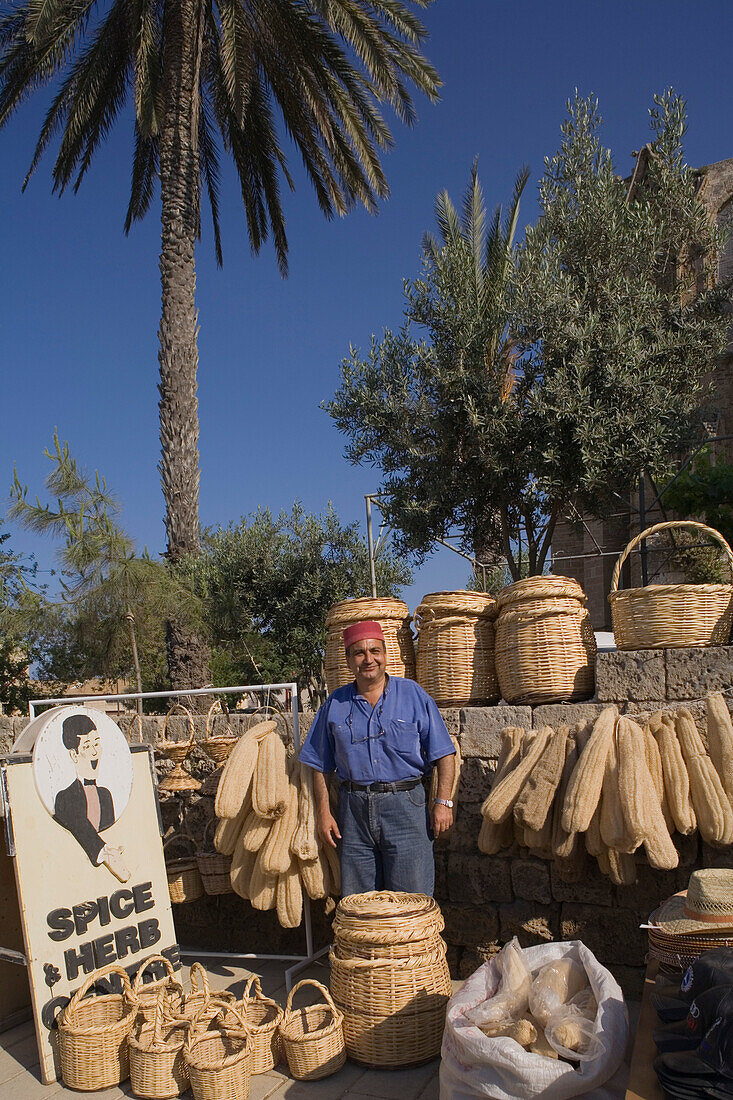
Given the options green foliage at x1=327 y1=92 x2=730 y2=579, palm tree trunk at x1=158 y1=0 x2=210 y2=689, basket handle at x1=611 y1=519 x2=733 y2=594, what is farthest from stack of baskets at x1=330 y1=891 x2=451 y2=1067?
palm tree trunk at x1=158 y1=0 x2=210 y2=689

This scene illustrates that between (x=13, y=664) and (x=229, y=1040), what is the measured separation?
10.5 m

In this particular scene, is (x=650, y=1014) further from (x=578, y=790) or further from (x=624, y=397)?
(x=624, y=397)

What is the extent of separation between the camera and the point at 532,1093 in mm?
2469

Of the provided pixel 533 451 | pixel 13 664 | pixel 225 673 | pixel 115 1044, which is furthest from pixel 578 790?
pixel 225 673

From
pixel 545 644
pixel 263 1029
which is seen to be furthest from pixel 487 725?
pixel 263 1029

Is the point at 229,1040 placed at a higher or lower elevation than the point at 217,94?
lower

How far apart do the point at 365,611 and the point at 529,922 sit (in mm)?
1810

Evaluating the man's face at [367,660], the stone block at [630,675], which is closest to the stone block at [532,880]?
the stone block at [630,675]

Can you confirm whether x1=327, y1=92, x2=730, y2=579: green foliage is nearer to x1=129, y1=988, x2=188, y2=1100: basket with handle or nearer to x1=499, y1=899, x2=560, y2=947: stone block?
x1=499, y1=899, x2=560, y2=947: stone block

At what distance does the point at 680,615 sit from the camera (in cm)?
419

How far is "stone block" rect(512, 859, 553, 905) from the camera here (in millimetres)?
4043

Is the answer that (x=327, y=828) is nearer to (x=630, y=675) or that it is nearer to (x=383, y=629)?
(x=383, y=629)

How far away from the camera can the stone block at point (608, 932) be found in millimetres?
3818

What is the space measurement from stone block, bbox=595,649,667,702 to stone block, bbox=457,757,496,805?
→ 2.30 ft
